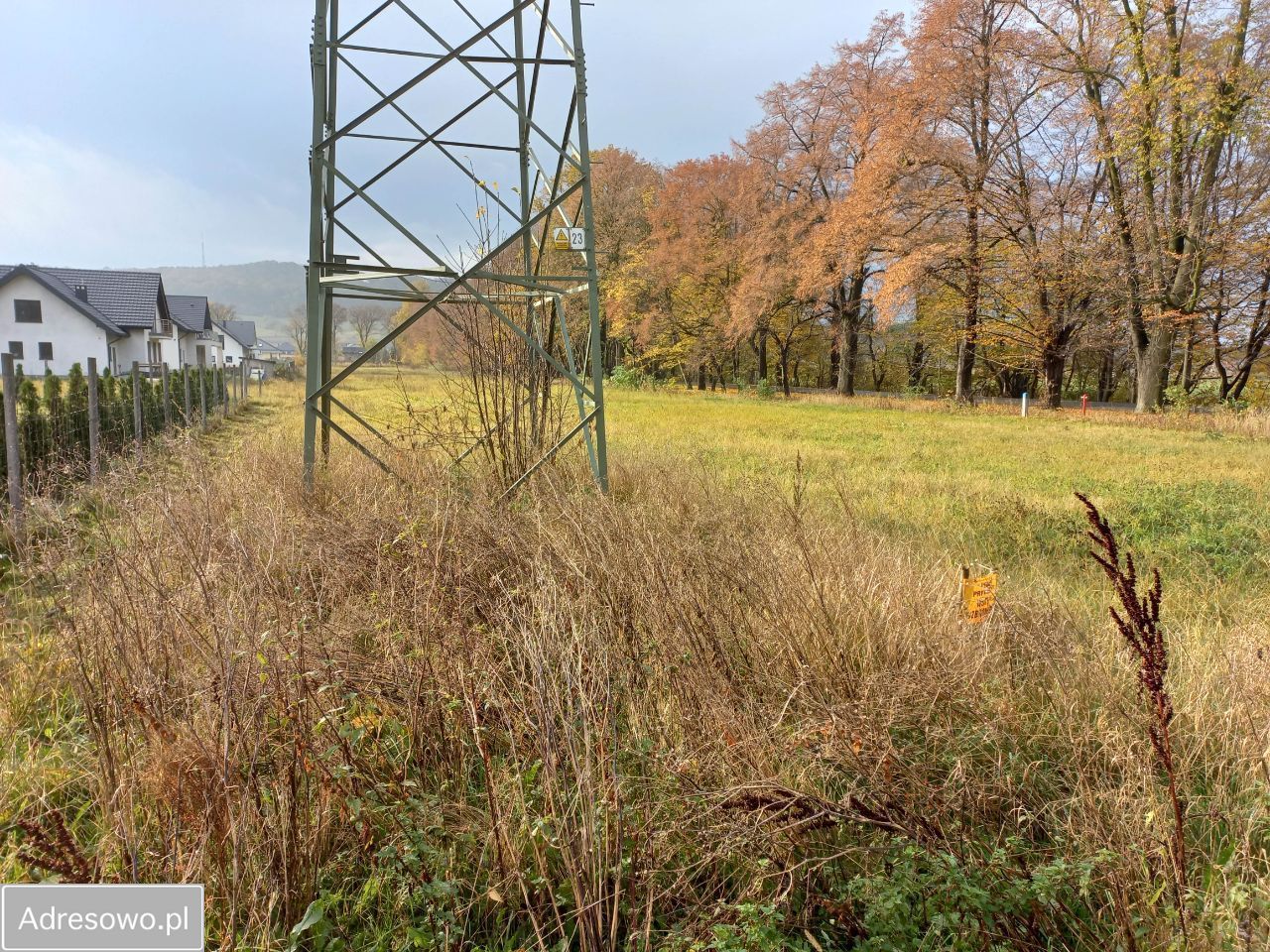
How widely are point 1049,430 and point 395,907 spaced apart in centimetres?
1748

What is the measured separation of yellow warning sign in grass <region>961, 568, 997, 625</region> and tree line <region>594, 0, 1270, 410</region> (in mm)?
21131

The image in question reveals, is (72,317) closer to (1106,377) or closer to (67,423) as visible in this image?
(67,423)

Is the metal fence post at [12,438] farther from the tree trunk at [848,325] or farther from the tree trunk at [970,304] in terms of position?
the tree trunk at [848,325]

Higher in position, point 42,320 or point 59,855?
point 42,320

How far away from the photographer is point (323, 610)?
3.36 m

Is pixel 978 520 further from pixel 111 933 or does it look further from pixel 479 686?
pixel 111 933

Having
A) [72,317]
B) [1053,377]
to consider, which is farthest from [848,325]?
[72,317]

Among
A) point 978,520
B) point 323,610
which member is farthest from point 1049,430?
point 323,610

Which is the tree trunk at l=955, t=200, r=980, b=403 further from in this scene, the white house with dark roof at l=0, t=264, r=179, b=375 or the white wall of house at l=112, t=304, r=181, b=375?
the white wall of house at l=112, t=304, r=181, b=375

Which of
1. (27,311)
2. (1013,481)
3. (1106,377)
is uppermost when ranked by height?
(27,311)

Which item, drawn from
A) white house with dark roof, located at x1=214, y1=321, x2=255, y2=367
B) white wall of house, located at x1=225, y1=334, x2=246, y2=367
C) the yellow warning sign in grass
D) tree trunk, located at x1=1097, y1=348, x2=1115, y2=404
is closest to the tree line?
tree trunk, located at x1=1097, y1=348, x2=1115, y2=404

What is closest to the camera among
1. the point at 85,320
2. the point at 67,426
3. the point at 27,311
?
the point at 67,426

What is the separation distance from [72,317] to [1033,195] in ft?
161

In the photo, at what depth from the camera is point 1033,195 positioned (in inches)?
914
